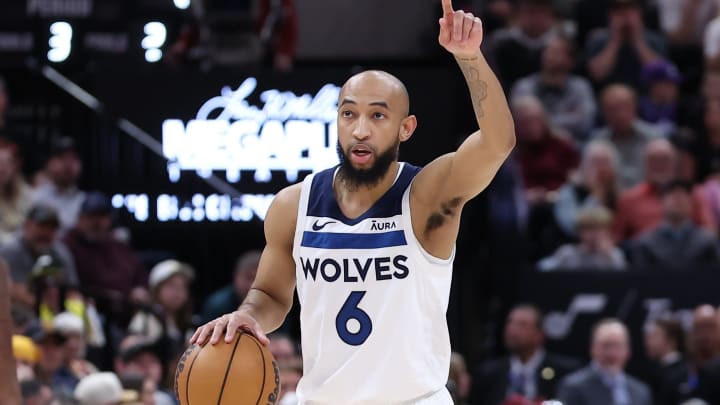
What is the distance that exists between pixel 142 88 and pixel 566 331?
360 cm

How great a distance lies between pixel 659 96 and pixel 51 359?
6307 millimetres

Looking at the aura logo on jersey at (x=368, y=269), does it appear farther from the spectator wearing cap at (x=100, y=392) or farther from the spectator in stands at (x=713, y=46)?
the spectator in stands at (x=713, y=46)

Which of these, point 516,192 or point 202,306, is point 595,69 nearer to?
point 516,192

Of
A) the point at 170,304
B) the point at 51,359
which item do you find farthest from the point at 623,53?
the point at 51,359

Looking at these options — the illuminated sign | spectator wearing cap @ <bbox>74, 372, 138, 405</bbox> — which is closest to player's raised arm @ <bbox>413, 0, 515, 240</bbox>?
spectator wearing cap @ <bbox>74, 372, 138, 405</bbox>

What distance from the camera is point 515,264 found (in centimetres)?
1134

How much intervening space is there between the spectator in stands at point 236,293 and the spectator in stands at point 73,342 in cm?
137

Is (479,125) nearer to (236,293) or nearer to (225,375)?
(225,375)

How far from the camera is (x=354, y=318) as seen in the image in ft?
18.2

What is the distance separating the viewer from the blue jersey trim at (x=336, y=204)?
18.5ft

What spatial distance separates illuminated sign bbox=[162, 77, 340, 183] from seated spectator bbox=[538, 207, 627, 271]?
6.18 feet

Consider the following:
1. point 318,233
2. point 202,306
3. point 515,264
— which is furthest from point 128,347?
point 318,233

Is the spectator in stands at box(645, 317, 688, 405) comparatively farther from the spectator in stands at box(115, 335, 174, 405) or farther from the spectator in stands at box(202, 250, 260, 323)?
the spectator in stands at box(115, 335, 174, 405)

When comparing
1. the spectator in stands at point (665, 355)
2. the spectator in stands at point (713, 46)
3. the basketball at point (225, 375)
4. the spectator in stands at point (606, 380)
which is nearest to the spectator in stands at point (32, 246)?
the spectator in stands at point (606, 380)
